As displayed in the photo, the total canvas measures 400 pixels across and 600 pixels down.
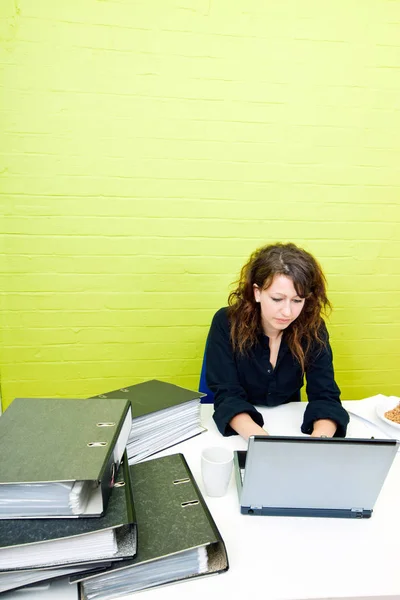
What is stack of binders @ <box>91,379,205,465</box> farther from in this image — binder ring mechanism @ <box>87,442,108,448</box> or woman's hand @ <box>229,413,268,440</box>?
binder ring mechanism @ <box>87,442,108,448</box>

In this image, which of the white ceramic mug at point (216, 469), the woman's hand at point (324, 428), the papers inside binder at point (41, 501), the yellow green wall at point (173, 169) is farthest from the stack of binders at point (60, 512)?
the yellow green wall at point (173, 169)

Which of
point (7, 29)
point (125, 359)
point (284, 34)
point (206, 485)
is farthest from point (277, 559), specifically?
point (7, 29)

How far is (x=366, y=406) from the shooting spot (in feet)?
5.00

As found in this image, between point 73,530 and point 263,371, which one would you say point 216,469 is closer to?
point 73,530

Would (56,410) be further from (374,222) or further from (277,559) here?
(374,222)

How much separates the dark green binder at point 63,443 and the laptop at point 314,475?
0.30 meters

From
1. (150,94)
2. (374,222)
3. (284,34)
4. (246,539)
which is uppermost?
(284,34)

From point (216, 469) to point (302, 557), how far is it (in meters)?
0.25

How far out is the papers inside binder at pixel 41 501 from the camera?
719mm

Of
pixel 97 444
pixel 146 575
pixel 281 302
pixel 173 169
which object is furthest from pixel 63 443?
pixel 173 169

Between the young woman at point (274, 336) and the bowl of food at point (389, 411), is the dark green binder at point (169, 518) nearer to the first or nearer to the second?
the young woman at point (274, 336)

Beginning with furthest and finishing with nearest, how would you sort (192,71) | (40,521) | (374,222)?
(374,222) → (192,71) → (40,521)

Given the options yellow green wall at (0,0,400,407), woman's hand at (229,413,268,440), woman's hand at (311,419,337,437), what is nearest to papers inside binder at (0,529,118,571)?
woman's hand at (229,413,268,440)

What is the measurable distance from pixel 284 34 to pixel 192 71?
46cm
